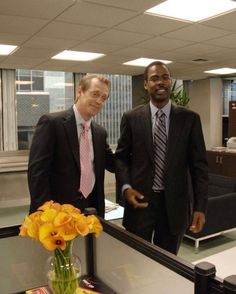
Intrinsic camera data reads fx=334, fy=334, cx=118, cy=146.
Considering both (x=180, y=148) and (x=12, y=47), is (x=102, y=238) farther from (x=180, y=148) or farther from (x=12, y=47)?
(x=12, y=47)

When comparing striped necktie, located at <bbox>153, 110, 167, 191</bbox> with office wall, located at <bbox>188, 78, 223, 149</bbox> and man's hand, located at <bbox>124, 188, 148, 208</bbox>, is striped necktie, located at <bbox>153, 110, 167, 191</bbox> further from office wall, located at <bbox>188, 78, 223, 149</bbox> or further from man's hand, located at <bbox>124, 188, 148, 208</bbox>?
office wall, located at <bbox>188, 78, 223, 149</bbox>

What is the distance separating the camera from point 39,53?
4648mm

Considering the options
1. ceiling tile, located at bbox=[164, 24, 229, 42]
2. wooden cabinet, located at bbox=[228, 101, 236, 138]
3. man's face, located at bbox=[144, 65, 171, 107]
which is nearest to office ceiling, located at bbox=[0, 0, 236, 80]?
ceiling tile, located at bbox=[164, 24, 229, 42]

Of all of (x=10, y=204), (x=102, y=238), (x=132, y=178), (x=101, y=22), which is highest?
(x=101, y=22)

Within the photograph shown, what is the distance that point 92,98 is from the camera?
1.91 m

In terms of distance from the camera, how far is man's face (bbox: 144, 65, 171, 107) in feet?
6.20

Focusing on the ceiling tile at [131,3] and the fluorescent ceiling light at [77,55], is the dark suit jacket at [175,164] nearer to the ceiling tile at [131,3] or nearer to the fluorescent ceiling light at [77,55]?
the ceiling tile at [131,3]

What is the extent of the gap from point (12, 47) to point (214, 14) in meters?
2.56

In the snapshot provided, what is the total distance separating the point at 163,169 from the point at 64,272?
0.93 m

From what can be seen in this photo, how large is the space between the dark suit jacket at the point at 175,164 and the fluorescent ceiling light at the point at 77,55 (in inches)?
120

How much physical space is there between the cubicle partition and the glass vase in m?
0.25

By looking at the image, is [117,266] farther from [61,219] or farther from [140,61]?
[140,61]

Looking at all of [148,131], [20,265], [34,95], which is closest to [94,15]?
[148,131]

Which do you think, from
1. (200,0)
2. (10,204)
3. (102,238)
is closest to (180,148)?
(102,238)
